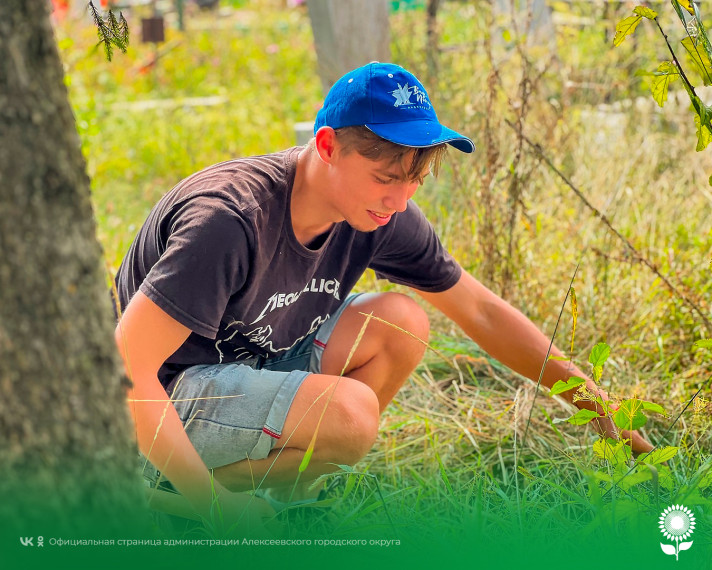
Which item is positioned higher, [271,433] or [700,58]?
[700,58]

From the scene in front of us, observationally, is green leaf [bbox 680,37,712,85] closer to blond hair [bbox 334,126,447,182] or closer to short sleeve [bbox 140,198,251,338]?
blond hair [bbox 334,126,447,182]

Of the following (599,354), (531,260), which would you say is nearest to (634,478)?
A: (599,354)

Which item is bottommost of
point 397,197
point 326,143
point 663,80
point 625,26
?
point 397,197

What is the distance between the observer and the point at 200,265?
1.68m

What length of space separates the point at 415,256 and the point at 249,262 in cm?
48

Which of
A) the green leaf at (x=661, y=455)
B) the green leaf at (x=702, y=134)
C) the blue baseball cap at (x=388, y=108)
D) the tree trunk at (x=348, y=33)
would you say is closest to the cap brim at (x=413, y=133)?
the blue baseball cap at (x=388, y=108)

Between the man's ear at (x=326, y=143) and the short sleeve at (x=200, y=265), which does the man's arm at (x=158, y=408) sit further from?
the man's ear at (x=326, y=143)

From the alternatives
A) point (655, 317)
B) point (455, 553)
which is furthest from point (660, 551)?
point (655, 317)

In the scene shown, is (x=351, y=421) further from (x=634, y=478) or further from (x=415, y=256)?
(x=634, y=478)

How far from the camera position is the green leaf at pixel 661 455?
60.5 inches

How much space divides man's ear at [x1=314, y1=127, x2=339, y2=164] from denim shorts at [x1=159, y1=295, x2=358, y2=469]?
0.49 m

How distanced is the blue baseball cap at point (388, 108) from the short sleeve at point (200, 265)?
0.33 m

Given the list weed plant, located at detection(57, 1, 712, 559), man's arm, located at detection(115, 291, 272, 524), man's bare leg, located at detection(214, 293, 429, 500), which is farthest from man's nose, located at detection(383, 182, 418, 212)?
man's arm, located at detection(115, 291, 272, 524)

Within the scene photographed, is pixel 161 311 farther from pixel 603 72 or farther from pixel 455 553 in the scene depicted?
pixel 603 72
